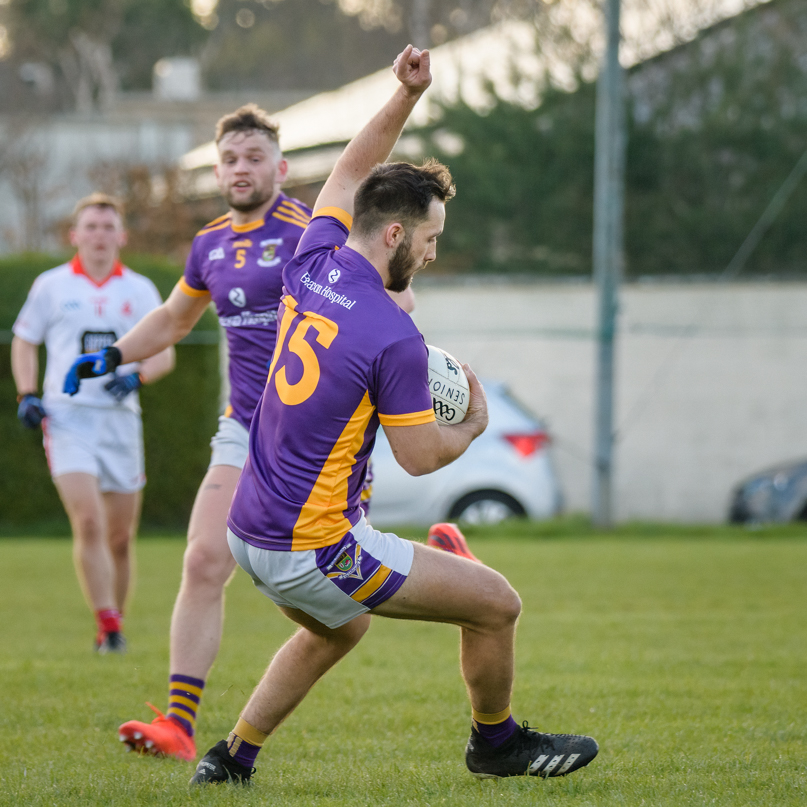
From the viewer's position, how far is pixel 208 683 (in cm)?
604

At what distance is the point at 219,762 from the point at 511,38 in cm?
1918

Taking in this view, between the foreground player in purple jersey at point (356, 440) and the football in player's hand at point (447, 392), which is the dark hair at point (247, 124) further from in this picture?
the football in player's hand at point (447, 392)

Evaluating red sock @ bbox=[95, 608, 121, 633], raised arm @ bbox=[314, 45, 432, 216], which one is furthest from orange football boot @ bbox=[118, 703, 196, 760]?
red sock @ bbox=[95, 608, 121, 633]

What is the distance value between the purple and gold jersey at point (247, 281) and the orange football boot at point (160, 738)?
1305 mm

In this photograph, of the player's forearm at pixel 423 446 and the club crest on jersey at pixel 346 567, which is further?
the club crest on jersey at pixel 346 567

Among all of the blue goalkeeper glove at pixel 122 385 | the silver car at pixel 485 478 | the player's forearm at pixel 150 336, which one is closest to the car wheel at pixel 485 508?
the silver car at pixel 485 478

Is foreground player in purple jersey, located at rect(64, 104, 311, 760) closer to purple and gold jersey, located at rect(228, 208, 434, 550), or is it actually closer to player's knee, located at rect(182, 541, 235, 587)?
player's knee, located at rect(182, 541, 235, 587)

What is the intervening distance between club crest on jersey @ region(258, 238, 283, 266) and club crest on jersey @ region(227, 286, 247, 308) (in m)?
0.14

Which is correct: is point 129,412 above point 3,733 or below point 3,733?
above

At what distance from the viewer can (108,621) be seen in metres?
6.98

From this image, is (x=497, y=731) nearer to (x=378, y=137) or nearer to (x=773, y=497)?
(x=378, y=137)

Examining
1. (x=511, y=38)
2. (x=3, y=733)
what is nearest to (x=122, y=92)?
(x=511, y=38)

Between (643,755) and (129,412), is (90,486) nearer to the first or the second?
(129,412)

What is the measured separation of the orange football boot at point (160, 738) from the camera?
4.39 m
